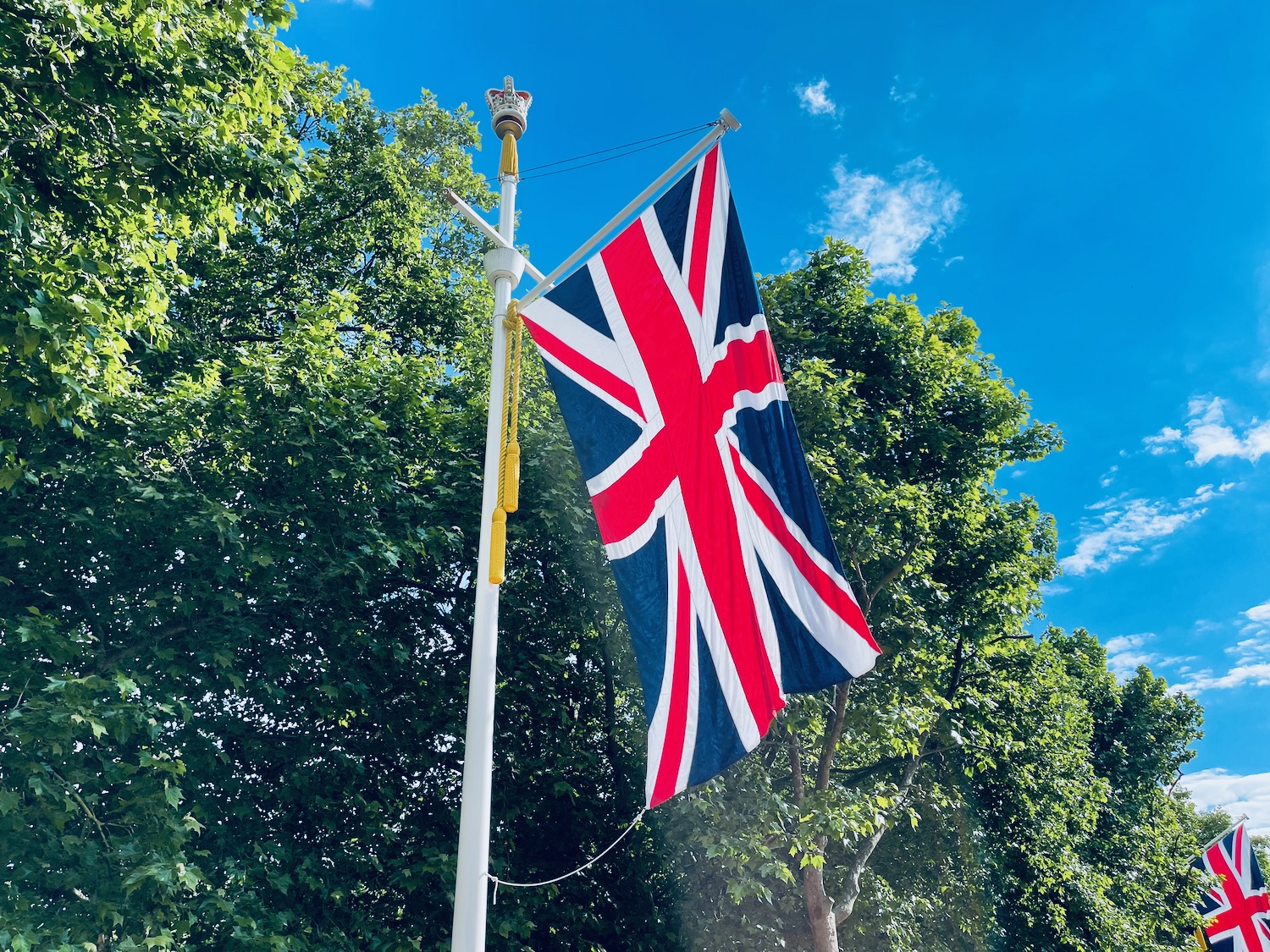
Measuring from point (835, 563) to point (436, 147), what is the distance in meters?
18.0

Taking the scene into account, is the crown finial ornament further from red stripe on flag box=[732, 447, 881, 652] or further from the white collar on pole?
red stripe on flag box=[732, 447, 881, 652]

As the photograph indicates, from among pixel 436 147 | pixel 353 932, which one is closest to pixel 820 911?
pixel 353 932

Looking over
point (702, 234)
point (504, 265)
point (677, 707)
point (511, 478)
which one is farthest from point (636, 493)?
point (504, 265)

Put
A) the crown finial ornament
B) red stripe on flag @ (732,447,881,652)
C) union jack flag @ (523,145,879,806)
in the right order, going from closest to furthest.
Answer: union jack flag @ (523,145,879,806) < red stripe on flag @ (732,447,881,652) < the crown finial ornament

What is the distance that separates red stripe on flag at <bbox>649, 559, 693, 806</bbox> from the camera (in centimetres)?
528

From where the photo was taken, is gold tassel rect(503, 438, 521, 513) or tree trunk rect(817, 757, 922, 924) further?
tree trunk rect(817, 757, 922, 924)

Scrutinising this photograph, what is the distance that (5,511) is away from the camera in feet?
30.9

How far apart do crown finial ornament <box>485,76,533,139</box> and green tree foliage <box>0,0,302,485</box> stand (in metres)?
2.08

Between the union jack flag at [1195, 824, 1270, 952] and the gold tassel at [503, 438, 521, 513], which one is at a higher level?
the gold tassel at [503, 438, 521, 513]

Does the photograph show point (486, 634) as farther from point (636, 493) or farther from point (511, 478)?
point (636, 493)

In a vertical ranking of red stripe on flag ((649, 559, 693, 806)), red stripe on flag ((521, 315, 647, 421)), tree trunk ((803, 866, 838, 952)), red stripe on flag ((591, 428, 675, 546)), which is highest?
red stripe on flag ((521, 315, 647, 421))

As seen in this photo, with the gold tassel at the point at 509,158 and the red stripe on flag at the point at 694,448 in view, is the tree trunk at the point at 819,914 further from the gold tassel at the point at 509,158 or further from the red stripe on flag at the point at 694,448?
the gold tassel at the point at 509,158

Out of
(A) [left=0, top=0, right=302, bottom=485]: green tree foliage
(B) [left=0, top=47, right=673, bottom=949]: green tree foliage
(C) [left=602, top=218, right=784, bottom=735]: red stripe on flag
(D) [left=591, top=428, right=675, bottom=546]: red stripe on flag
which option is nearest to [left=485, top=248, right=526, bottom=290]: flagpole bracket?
(C) [left=602, top=218, right=784, bottom=735]: red stripe on flag

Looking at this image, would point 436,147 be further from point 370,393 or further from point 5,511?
point 5,511
